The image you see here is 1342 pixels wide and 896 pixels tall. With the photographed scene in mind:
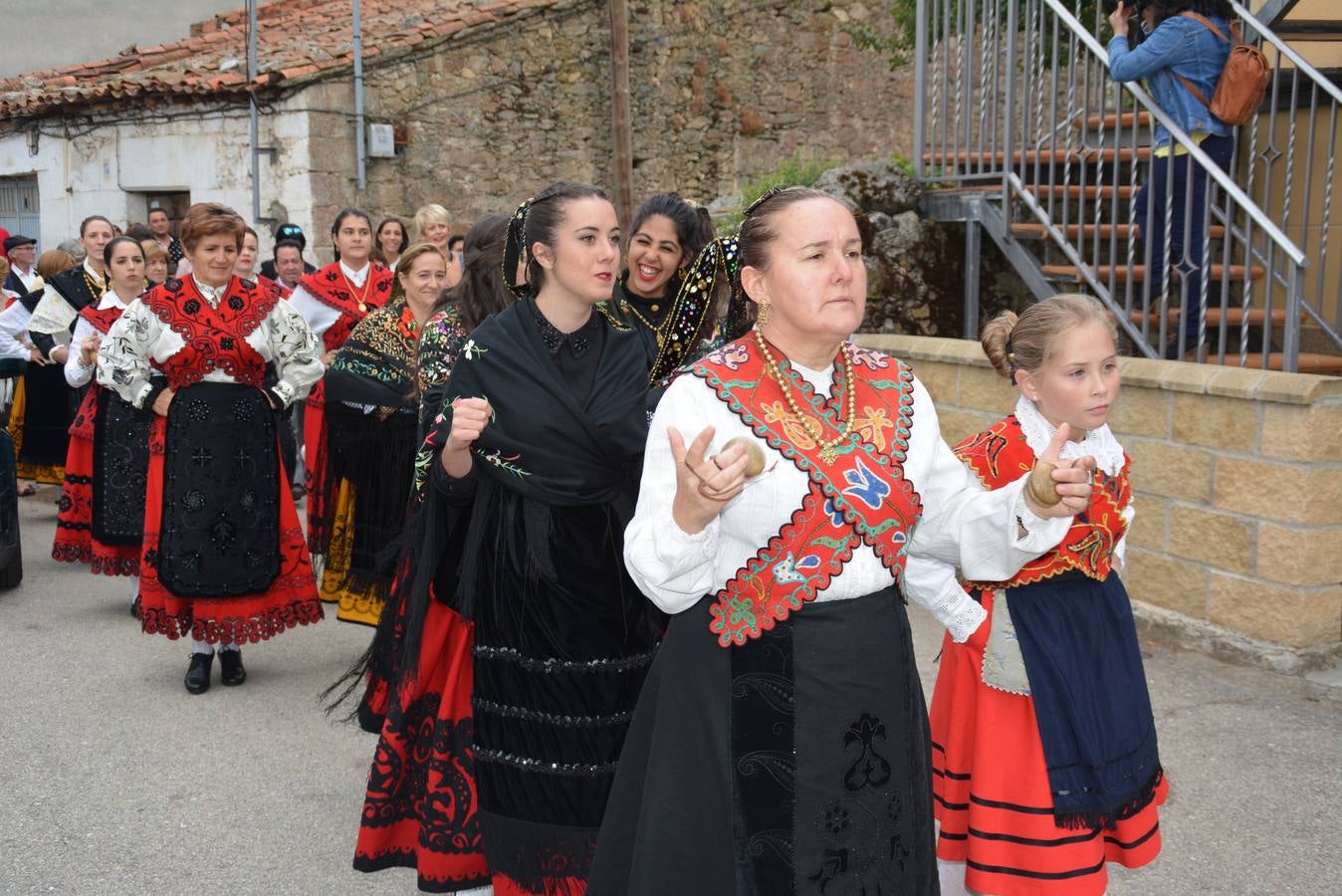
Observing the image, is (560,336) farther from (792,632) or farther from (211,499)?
(211,499)

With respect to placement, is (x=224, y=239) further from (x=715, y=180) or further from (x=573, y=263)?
(x=715, y=180)

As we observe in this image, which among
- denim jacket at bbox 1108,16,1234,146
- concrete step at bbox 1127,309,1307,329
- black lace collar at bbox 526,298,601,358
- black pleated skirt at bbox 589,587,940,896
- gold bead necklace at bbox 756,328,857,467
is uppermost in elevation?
denim jacket at bbox 1108,16,1234,146

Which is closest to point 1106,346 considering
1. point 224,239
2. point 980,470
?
point 980,470

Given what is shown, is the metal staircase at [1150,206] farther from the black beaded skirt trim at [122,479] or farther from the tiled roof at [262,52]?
the tiled roof at [262,52]

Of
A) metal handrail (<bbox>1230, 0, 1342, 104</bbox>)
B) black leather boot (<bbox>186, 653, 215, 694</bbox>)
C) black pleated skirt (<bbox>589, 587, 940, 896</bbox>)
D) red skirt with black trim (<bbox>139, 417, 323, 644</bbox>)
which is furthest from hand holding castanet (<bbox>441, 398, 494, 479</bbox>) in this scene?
metal handrail (<bbox>1230, 0, 1342, 104</bbox>)

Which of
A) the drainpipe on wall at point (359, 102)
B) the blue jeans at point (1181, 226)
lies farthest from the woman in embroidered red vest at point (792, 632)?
the drainpipe on wall at point (359, 102)

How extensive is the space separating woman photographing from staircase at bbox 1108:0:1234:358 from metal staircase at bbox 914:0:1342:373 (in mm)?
28

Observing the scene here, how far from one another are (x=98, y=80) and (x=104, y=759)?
14.0 meters

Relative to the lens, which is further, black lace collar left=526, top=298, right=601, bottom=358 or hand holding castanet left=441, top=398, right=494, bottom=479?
black lace collar left=526, top=298, right=601, bottom=358

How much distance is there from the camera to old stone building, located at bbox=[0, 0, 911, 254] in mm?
14297

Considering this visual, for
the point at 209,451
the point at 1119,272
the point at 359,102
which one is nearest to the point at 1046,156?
the point at 1119,272

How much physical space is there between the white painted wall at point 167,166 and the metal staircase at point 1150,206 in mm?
7745

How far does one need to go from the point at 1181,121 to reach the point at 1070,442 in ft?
13.9

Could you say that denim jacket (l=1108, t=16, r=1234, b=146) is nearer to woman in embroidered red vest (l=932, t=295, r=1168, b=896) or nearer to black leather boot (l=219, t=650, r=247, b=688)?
woman in embroidered red vest (l=932, t=295, r=1168, b=896)
